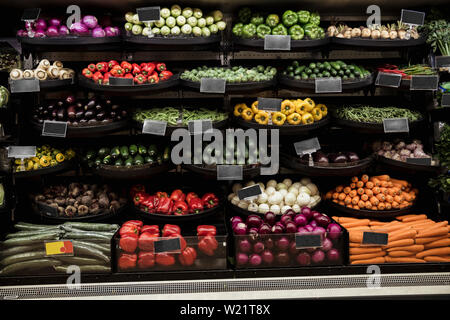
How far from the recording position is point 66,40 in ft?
9.40

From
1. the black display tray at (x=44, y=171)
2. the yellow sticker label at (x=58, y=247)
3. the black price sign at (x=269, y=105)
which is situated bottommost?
the yellow sticker label at (x=58, y=247)

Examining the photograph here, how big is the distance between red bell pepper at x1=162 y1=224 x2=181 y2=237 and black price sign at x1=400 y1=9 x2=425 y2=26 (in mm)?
2615

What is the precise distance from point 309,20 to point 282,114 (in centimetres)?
91

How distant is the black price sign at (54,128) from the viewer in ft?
9.39

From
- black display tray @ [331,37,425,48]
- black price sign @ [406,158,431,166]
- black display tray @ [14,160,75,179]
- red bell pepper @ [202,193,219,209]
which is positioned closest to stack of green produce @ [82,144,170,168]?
black display tray @ [14,160,75,179]

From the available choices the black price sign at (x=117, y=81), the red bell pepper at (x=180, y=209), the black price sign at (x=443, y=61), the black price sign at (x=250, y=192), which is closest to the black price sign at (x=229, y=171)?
the black price sign at (x=250, y=192)

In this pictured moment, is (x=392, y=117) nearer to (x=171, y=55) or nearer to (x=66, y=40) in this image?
(x=171, y=55)

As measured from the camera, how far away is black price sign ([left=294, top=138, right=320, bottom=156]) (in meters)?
3.17

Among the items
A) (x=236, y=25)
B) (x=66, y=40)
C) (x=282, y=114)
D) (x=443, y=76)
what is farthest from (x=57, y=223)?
(x=443, y=76)

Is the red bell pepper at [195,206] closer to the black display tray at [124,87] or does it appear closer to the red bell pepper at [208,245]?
the red bell pepper at [208,245]

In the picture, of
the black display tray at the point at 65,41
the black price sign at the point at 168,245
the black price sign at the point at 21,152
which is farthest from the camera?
the black price sign at the point at 21,152

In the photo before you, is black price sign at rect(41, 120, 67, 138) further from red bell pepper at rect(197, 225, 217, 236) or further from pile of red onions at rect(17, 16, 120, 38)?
red bell pepper at rect(197, 225, 217, 236)

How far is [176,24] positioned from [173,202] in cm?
156

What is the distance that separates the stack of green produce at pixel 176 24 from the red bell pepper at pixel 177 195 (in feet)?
4.56
